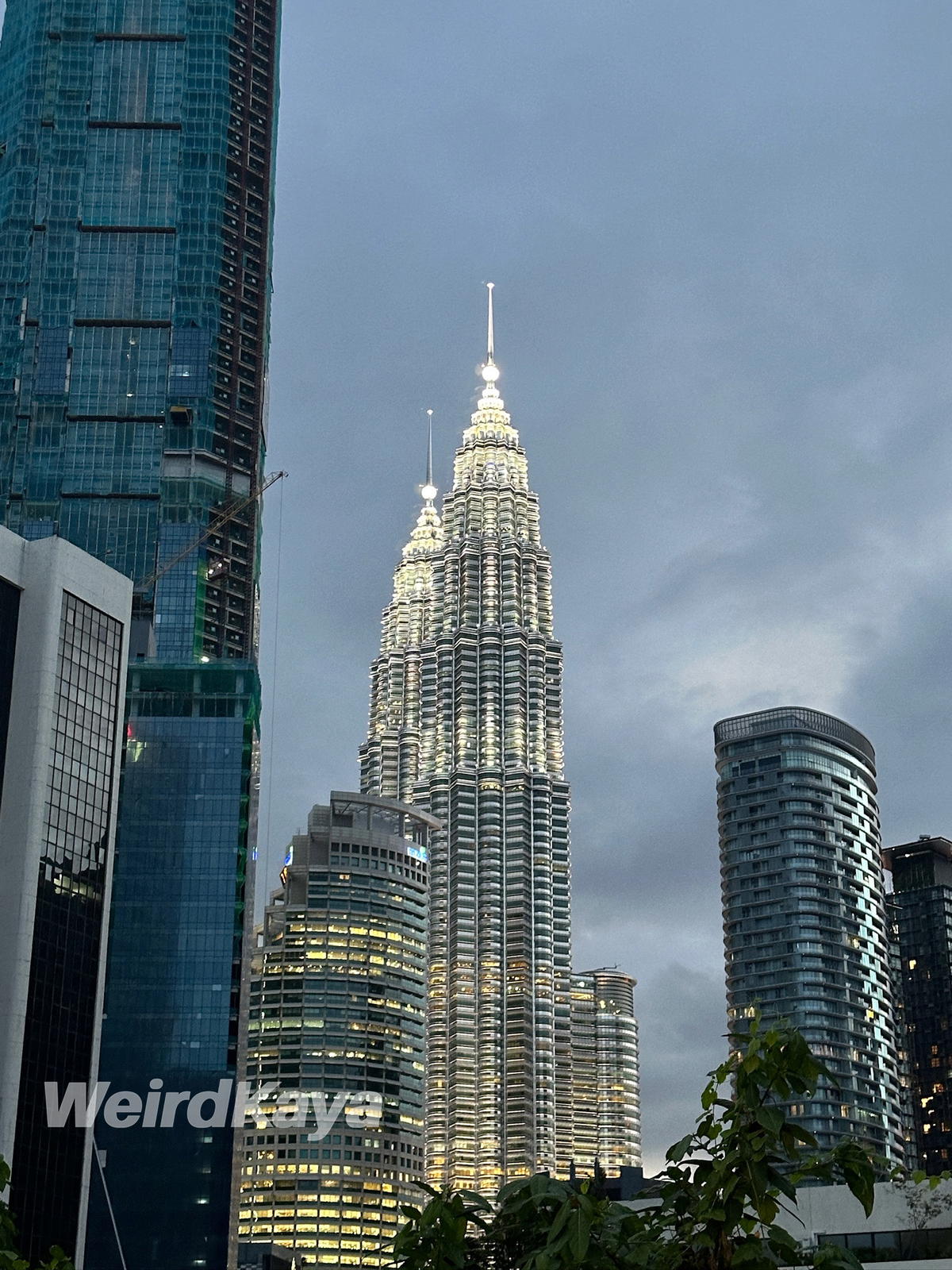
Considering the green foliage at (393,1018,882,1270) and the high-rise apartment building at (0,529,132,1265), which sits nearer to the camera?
the green foliage at (393,1018,882,1270)

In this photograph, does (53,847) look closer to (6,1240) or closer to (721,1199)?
(6,1240)

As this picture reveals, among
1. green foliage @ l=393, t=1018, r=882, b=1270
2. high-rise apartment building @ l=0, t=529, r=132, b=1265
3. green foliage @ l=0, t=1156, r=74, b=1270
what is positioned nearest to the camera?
green foliage @ l=393, t=1018, r=882, b=1270

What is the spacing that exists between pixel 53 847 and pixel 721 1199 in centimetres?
13541

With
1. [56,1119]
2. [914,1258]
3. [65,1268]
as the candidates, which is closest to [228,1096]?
[56,1119]

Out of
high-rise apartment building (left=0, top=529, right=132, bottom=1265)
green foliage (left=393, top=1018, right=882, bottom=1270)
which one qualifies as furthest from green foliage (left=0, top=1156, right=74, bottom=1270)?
high-rise apartment building (left=0, top=529, right=132, bottom=1265)

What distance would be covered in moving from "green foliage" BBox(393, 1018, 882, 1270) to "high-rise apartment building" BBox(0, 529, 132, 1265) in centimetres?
12550

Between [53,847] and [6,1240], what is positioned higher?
[53,847]

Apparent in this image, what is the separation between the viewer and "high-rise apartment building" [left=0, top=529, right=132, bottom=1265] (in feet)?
447

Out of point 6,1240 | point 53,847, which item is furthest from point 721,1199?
point 53,847

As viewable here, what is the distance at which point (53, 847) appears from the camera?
144 metres

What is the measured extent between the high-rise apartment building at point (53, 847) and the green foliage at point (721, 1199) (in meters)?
126

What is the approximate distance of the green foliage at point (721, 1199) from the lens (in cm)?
1502

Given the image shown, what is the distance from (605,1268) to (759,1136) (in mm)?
1929

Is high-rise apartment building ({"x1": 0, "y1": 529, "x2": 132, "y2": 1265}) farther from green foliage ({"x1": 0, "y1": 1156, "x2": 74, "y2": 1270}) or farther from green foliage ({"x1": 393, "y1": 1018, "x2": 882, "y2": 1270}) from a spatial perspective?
green foliage ({"x1": 393, "y1": 1018, "x2": 882, "y2": 1270})
